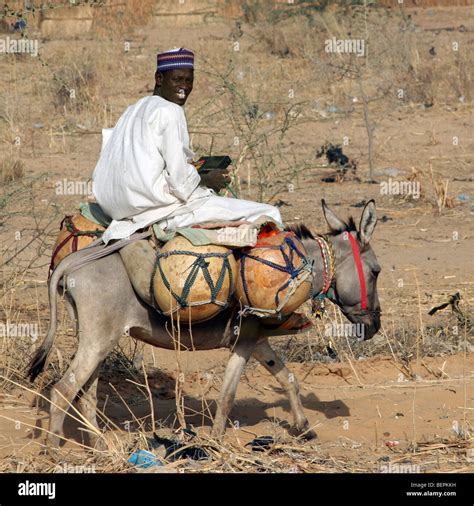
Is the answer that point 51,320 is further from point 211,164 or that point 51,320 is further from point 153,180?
point 211,164

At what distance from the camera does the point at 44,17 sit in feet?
66.7

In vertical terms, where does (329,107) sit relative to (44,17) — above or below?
below

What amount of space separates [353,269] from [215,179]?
3.24 ft

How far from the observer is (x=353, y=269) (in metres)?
6.75

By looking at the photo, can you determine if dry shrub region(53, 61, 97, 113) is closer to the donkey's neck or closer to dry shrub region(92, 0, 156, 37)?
dry shrub region(92, 0, 156, 37)

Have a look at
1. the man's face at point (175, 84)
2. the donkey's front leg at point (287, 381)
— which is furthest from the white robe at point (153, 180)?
the donkey's front leg at point (287, 381)

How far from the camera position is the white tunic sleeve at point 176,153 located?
6.08 metres

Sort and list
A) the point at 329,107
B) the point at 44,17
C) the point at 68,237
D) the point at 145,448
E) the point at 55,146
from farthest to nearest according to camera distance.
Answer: the point at 44,17 → the point at 329,107 → the point at 55,146 → the point at 68,237 → the point at 145,448

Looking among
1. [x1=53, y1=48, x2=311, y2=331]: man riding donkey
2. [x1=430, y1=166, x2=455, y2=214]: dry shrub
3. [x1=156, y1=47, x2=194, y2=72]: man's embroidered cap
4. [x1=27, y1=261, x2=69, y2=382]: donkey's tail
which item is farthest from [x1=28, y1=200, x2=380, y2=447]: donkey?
[x1=430, y1=166, x2=455, y2=214]: dry shrub

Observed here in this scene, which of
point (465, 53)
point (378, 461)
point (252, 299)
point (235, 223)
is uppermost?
point (465, 53)

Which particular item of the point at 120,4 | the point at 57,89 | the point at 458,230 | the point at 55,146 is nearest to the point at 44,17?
the point at 120,4
